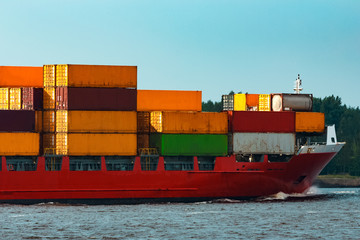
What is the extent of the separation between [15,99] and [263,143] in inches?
796

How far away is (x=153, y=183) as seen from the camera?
2628 inches

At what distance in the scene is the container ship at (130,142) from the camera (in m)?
64.5

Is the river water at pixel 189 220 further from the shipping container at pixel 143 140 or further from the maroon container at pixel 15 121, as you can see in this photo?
the maroon container at pixel 15 121

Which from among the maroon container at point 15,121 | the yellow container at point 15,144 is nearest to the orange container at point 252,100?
the maroon container at point 15,121

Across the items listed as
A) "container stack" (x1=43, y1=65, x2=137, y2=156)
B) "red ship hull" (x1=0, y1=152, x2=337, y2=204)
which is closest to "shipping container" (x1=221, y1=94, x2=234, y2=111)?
"red ship hull" (x1=0, y1=152, x2=337, y2=204)

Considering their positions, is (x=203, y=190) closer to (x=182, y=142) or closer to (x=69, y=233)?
(x=182, y=142)

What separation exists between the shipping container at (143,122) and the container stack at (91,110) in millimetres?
2237

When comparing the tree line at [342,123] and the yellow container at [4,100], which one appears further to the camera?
the tree line at [342,123]

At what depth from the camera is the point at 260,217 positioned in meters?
57.3

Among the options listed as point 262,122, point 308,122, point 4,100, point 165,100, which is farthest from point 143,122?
point 308,122

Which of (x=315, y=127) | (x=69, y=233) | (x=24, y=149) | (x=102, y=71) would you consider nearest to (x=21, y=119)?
(x=24, y=149)

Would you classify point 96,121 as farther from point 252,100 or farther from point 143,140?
point 252,100

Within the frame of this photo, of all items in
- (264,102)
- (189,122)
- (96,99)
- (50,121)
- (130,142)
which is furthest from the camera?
(264,102)

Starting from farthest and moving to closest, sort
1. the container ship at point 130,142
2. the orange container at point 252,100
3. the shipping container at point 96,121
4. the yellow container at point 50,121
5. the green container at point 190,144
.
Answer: the orange container at point 252,100
the green container at point 190,144
the yellow container at point 50,121
the container ship at point 130,142
the shipping container at point 96,121
